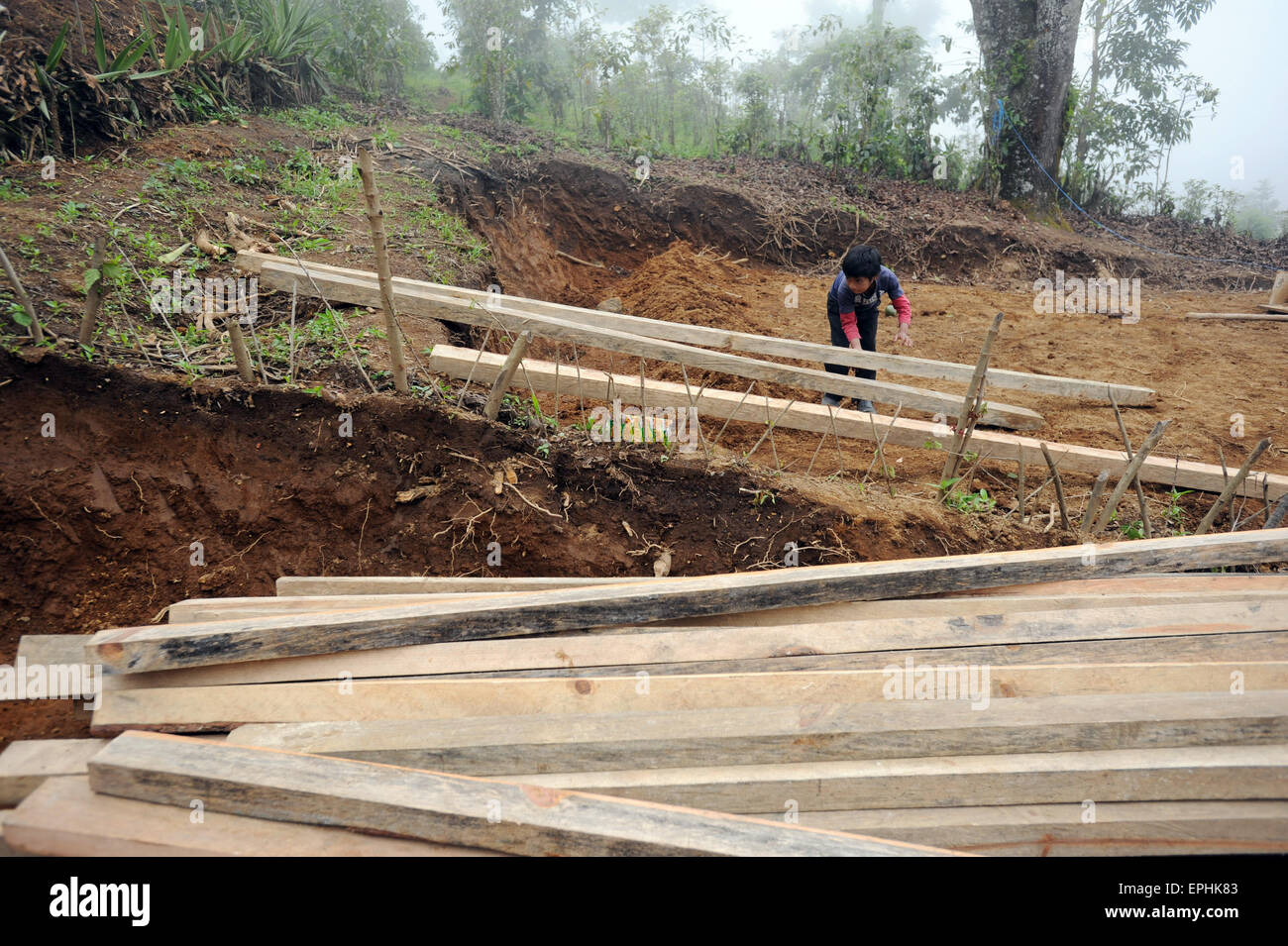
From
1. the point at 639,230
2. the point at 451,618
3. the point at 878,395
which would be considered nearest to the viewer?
the point at 451,618

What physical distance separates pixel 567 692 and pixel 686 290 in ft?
21.9

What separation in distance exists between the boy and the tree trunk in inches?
329

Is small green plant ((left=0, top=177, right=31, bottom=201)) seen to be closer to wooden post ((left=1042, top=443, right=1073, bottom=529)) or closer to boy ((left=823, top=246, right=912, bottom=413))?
boy ((left=823, top=246, right=912, bottom=413))

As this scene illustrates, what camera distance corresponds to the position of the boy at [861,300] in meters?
5.18

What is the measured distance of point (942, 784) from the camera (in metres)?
1.96

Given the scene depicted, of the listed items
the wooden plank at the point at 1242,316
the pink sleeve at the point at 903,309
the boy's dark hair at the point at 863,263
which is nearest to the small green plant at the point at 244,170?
the boy's dark hair at the point at 863,263

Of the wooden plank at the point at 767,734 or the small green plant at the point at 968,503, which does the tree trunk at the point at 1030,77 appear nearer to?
the small green plant at the point at 968,503

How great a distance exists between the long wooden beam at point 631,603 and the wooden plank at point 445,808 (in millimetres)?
376

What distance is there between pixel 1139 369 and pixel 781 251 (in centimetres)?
510

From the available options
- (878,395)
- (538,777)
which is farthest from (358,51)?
(538,777)

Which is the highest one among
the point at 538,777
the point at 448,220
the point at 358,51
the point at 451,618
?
the point at 358,51

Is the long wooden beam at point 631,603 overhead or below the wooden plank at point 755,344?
below

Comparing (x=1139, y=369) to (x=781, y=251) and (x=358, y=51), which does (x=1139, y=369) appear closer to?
(x=781, y=251)

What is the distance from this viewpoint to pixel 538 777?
1987mm
